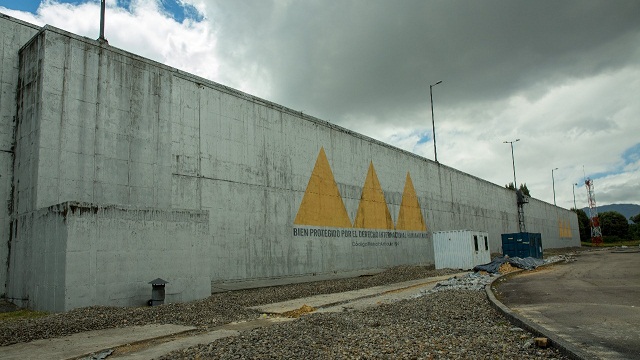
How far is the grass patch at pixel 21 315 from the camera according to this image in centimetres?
1043

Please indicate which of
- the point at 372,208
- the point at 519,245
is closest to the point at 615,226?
the point at 519,245

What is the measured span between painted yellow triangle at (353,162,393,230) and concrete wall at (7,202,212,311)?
12179 millimetres

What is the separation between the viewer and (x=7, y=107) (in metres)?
13.2

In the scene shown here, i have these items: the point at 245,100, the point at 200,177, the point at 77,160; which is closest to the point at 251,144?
the point at 245,100

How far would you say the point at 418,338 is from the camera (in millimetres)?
7051

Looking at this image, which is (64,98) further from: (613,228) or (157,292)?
(613,228)

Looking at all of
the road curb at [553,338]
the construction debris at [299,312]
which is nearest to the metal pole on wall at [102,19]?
the construction debris at [299,312]

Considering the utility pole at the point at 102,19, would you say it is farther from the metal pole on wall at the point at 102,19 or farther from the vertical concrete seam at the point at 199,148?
the vertical concrete seam at the point at 199,148

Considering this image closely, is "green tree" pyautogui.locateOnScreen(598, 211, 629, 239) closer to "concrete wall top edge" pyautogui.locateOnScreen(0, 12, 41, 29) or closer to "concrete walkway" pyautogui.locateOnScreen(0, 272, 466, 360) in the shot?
"concrete walkway" pyautogui.locateOnScreen(0, 272, 466, 360)

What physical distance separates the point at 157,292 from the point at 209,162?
5757 mm

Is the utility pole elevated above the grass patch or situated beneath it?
elevated above

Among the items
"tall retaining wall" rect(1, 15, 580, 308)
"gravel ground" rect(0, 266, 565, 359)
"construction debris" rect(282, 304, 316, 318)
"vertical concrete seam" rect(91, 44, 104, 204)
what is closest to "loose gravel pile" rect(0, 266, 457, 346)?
"gravel ground" rect(0, 266, 565, 359)

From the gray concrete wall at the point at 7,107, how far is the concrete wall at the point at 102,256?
1.49ft

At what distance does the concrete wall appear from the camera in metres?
10.7
